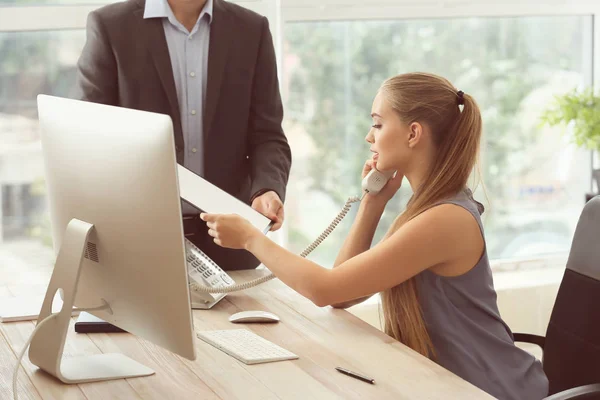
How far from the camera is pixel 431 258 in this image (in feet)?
6.06

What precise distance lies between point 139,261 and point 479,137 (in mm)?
889

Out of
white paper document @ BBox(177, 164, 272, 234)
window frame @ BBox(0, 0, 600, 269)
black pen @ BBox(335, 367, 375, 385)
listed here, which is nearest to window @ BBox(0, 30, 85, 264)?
window frame @ BBox(0, 0, 600, 269)

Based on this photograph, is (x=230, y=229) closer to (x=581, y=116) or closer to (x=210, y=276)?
(x=210, y=276)

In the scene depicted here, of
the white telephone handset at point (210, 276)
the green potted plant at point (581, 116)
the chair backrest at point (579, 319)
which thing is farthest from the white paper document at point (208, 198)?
the green potted plant at point (581, 116)

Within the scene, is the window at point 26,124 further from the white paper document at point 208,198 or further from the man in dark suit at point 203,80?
the white paper document at point 208,198

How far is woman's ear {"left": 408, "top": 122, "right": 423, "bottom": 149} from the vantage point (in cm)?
197

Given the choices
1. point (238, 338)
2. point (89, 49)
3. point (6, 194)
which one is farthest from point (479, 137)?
point (6, 194)

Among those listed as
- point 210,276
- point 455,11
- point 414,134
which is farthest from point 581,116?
point 210,276

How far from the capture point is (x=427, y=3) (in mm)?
3662

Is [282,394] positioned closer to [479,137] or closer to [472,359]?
[472,359]

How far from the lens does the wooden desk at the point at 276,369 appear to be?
5.07ft

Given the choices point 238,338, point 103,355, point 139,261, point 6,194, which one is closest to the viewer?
point 139,261

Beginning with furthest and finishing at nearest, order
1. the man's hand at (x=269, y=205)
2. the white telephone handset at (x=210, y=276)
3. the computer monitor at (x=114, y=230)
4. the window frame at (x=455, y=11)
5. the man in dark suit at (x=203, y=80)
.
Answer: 1. the window frame at (x=455, y=11)
2. the man in dark suit at (x=203, y=80)
3. the man's hand at (x=269, y=205)
4. the white telephone handset at (x=210, y=276)
5. the computer monitor at (x=114, y=230)

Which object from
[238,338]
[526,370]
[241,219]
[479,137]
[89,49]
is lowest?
[526,370]
